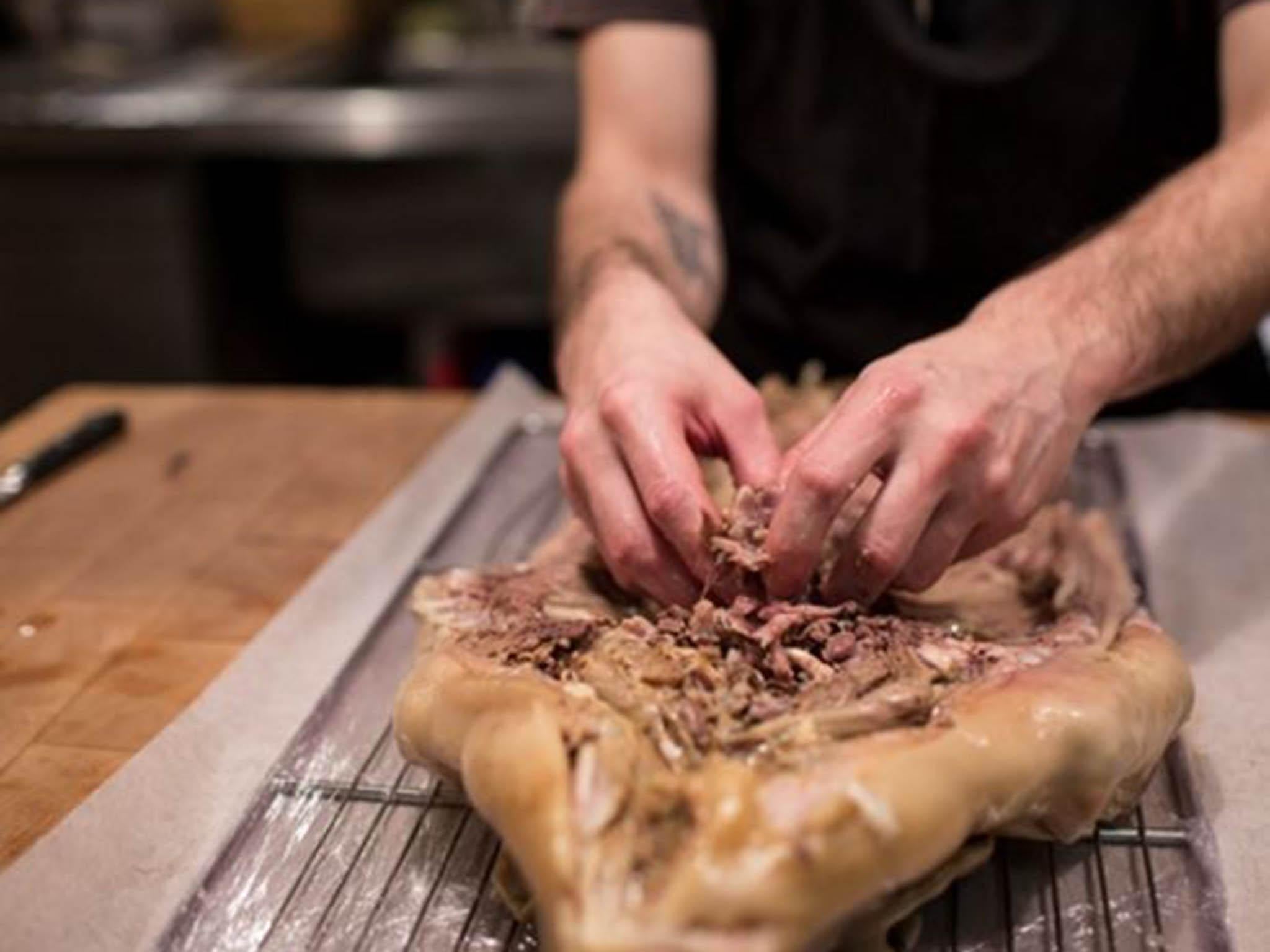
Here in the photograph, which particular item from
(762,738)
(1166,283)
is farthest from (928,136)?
(762,738)

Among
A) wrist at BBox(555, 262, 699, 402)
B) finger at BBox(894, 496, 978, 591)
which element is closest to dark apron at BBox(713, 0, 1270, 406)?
wrist at BBox(555, 262, 699, 402)

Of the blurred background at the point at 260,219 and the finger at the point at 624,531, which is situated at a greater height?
the finger at the point at 624,531

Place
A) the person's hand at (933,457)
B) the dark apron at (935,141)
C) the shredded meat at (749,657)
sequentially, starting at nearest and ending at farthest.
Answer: the shredded meat at (749,657) → the person's hand at (933,457) → the dark apron at (935,141)

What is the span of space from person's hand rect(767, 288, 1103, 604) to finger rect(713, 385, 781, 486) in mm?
36

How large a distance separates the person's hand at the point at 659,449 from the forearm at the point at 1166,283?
0.23 meters

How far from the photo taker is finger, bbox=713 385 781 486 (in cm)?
131

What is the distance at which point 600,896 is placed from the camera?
95cm

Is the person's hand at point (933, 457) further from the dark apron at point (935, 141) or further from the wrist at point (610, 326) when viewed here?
the dark apron at point (935, 141)

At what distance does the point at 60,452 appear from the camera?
195 centimetres

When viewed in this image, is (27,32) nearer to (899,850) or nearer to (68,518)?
(68,518)

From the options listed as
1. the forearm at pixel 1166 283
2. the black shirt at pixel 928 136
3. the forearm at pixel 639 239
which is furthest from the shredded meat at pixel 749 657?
the black shirt at pixel 928 136

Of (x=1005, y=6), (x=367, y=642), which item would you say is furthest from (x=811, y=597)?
A: (x=1005, y=6)

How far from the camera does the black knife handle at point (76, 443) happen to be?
6.29ft

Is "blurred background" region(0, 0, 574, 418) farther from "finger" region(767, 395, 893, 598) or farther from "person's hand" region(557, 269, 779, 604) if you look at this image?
"finger" region(767, 395, 893, 598)
